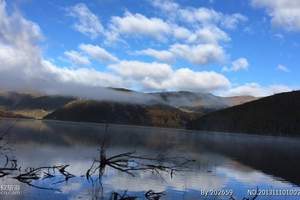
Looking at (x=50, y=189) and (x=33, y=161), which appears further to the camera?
(x=33, y=161)

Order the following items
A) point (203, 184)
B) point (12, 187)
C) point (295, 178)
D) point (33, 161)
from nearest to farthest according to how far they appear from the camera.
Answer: point (12, 187)
point (203, 184)
point (33, 161)
point (295, 178)

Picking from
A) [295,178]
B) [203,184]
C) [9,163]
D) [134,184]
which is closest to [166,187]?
[134,184]

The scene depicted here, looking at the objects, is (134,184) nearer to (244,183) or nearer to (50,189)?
(50,189)

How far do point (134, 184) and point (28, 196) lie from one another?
10604 mm

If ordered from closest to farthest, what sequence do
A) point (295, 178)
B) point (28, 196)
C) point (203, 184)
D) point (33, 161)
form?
point (28, 196) → point (203, 184) → point (33, 161) → point (295, 178)

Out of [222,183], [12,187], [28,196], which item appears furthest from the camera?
[222,183]

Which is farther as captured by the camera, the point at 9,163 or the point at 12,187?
the point at 9,163

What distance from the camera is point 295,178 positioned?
5131 cm

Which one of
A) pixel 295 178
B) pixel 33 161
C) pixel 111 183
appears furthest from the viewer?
pixel 295 178

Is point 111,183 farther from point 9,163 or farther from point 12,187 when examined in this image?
point 9,163

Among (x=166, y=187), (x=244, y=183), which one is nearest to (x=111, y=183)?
(x=166, y=187)

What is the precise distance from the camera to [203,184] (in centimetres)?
3909

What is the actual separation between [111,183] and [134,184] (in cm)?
181

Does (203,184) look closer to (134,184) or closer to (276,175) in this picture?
(134,184)
